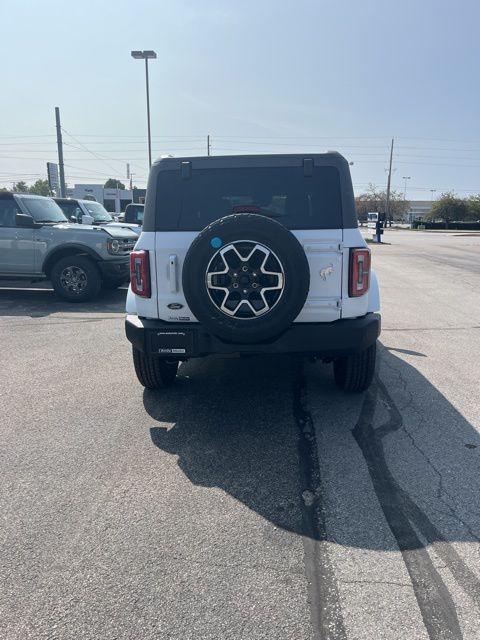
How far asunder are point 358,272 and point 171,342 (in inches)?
59.7

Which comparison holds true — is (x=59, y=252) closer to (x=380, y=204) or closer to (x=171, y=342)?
(x=171, y=342)

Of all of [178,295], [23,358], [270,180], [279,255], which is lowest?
[23,358]

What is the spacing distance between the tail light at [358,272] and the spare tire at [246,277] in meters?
0.47

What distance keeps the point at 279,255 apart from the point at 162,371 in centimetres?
172

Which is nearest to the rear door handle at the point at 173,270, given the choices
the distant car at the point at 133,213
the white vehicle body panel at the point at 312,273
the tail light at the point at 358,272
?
the white vehicle body panel at the point at 312,273

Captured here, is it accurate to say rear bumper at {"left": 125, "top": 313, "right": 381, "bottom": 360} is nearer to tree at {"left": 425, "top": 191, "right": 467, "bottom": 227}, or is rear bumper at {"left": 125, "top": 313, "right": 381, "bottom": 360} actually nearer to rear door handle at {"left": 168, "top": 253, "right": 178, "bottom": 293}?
rear door handle at {"left": 168, "top": 253, "right": 178, "bottom": 293}

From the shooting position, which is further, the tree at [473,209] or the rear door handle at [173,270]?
the tree at [473,209]

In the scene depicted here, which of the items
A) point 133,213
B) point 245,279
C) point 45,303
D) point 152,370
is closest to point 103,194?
point 133,213

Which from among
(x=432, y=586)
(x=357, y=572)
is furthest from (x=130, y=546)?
(x=432, y=586)

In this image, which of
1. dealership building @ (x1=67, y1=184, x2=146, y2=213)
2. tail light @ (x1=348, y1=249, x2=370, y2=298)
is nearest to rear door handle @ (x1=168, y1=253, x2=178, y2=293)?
tail light @ (x1=348, y1=249, x2=370, y2=298)

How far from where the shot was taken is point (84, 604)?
88.1 inches

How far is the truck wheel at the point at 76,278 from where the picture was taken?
9484mm

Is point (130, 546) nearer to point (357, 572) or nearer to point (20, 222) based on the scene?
point (357, 572)

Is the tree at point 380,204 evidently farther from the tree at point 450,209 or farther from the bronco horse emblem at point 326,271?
the bronco horse emblem at point 326,271
